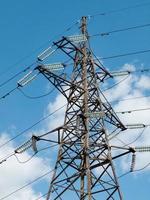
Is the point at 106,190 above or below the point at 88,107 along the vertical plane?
below

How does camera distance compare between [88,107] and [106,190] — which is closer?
[106,190]

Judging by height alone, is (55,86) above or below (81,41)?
below

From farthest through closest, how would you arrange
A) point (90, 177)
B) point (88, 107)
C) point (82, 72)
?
point (82, 72) → point (88, 107) → point (90, 177)

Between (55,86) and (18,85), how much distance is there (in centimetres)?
273

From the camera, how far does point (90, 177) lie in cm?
2986

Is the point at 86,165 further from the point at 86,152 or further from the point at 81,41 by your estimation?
the point at 81,41

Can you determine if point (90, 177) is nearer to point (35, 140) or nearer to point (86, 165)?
point (86, 165)

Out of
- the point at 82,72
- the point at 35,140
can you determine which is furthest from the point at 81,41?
the point at 35,140

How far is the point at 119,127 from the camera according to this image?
33.6m

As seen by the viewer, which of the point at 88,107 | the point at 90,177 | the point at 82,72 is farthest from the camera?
the point at 82,72

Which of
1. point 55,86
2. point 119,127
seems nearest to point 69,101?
point 55,86

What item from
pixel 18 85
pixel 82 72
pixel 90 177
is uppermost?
pixel 82 72

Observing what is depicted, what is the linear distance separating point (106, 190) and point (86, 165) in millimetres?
1685

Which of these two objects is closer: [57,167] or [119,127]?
[57,167]
